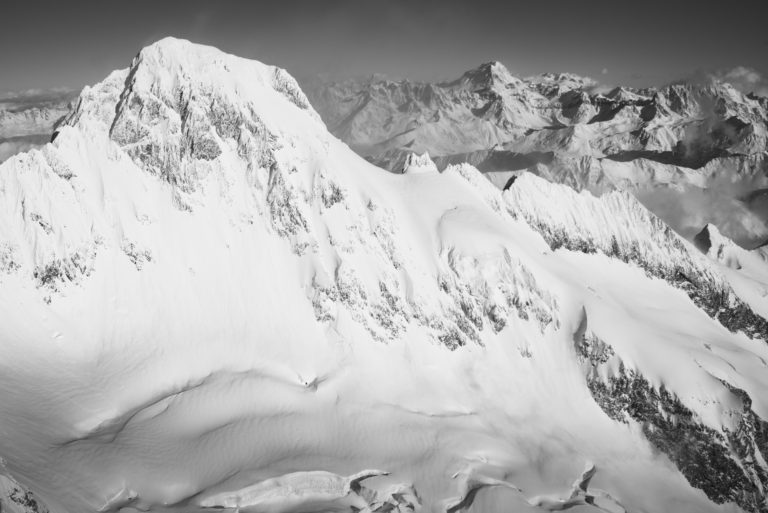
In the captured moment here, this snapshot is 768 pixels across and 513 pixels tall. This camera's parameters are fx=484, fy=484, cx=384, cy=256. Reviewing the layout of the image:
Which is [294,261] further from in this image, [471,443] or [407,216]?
[471,443]

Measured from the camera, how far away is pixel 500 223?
14525cm

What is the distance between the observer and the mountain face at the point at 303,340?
84.9m

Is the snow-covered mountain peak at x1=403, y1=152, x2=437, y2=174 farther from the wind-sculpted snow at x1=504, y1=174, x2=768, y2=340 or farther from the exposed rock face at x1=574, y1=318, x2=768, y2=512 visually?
the exposed rock face at x1=574, y1=318, x2=768, y2=512

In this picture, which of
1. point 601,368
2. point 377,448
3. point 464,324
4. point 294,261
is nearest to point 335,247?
point 294,261

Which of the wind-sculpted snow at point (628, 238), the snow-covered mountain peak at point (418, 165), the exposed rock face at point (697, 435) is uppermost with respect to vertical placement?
the snow-covered mountain peak at point (418, 165)

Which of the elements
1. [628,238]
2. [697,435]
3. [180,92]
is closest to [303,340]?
[180,92]

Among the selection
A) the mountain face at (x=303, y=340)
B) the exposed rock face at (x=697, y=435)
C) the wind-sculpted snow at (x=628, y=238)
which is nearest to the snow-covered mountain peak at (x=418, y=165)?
the mountain face at (x=303, y=340)

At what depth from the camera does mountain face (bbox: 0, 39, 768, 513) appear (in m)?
84.9

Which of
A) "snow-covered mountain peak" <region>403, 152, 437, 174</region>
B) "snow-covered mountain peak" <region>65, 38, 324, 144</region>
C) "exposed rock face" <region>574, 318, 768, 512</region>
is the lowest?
"exposed rock face" <region>574, 318, 768, 512</region>

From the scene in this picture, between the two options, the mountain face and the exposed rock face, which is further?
the exposed rock face

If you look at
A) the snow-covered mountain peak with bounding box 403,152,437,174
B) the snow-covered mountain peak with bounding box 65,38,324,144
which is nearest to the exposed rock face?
the snow-covered mountain peak with bounding box 403,152,437,174

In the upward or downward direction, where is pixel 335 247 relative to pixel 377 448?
upward

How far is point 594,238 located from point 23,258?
156 meters

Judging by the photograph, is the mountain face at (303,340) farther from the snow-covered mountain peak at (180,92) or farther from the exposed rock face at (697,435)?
the snow-covered mountain peak at (180,92)
